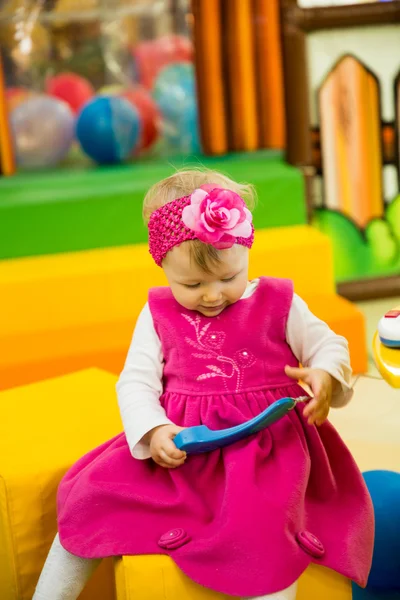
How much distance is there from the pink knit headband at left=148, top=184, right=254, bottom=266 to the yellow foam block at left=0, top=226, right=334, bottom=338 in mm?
Result: 1369

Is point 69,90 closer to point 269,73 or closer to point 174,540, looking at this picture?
point 269,73

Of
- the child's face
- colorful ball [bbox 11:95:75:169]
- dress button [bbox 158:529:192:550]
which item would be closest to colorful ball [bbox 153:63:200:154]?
colorful ball [bbox 11:95:75:169]

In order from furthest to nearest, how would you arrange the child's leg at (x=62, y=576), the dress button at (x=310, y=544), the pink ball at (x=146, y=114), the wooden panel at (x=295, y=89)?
the pink ball at (x=146, y=114), the wooden panel at (x=295, y=89), the child's leg at (x=62, y=576), the dress button at (x=310, y=544)

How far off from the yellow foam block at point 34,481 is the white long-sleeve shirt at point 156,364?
0.23 meters

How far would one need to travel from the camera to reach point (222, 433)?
1.36 metres

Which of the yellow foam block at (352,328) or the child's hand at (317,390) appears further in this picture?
the yellow foam block at (352,328)

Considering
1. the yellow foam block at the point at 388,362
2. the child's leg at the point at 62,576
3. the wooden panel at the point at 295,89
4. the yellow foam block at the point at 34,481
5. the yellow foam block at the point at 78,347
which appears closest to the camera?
the yellow foam block at the point at 388,362

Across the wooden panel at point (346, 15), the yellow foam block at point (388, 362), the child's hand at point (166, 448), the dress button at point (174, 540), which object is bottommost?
the dress button at point (174, 540)

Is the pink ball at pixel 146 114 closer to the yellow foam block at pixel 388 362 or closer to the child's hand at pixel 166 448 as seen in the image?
the child's hand at pixel 166 448

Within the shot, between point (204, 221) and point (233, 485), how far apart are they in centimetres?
40

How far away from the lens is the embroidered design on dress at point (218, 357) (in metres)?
1.47

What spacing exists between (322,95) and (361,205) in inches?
17.8

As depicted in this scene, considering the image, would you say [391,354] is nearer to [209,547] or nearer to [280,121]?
[209,547]

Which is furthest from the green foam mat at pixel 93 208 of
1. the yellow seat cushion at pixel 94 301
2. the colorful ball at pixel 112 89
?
the colorful ball at pixel 112 89
